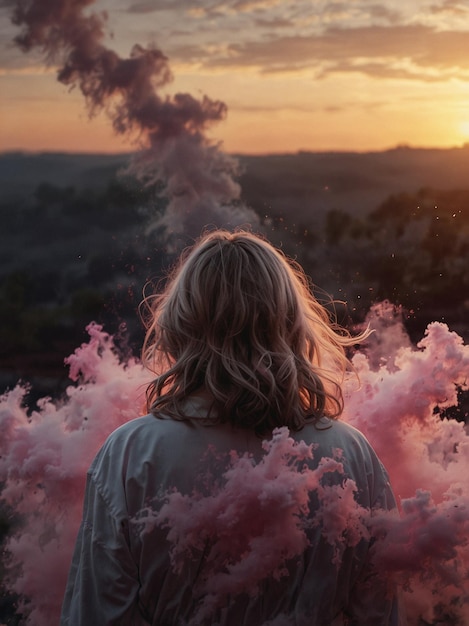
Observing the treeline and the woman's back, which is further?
the treeline

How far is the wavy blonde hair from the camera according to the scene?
141 cm

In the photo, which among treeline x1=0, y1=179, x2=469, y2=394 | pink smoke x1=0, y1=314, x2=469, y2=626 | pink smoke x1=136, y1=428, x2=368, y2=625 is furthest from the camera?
treeline x1=0, y1=179, x2=469, y2=394

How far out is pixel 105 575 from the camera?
1395mm

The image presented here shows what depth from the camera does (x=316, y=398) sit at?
4.85 feet

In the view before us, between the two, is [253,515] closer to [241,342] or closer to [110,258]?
[241,342]

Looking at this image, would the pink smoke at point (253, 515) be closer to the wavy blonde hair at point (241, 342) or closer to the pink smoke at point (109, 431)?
the wavy blonde hair at point (241, 342)

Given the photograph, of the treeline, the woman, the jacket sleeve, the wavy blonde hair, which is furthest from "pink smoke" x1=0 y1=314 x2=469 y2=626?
the treeline

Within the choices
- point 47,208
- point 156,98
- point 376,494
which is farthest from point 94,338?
point 47,208

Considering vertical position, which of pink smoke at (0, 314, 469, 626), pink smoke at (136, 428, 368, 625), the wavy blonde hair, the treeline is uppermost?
the wavy blonde hair

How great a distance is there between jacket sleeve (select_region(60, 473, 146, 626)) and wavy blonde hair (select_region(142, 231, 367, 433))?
0.78 feet

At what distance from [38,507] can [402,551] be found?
1116 millimetres

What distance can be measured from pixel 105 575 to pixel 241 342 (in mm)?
555

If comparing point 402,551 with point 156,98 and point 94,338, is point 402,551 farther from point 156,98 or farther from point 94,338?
point 156,98

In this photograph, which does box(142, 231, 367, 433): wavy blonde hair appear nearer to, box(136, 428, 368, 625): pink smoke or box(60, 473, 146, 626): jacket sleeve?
box(136, 428, 368, 625): pink smoke
